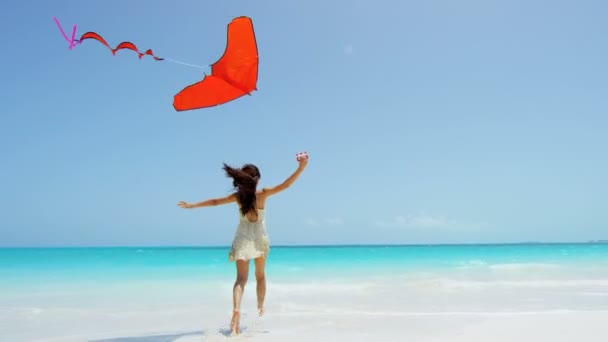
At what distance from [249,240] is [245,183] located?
0.53 m

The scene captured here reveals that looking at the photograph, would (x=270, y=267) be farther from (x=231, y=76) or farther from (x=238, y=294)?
(x=238, y=294)

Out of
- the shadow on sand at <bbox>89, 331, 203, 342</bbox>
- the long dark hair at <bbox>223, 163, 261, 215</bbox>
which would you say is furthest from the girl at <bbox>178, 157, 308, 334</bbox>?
the shadow on sand at <bbox>89, 331, 203, 342</bbox>

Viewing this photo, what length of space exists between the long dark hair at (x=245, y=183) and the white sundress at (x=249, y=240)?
14 cm

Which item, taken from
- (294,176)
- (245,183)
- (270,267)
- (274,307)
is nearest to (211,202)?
(245,183)

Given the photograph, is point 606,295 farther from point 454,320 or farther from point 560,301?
point 454,320

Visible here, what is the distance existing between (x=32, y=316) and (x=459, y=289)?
651 cm

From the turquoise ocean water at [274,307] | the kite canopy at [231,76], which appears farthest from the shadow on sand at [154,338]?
the kite canopy at [231,76]

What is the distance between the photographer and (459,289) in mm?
8461

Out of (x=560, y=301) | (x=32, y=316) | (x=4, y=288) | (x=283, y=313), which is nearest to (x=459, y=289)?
(x=560, y=301)

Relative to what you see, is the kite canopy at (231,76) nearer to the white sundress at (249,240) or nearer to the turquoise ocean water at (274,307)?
the white sundress at (249,240)

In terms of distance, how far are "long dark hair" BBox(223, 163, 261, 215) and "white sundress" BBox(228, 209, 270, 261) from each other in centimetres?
14

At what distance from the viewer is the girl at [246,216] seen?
165 inches

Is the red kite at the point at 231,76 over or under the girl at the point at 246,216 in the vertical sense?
over

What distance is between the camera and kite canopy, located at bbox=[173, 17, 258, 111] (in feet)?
17.0
